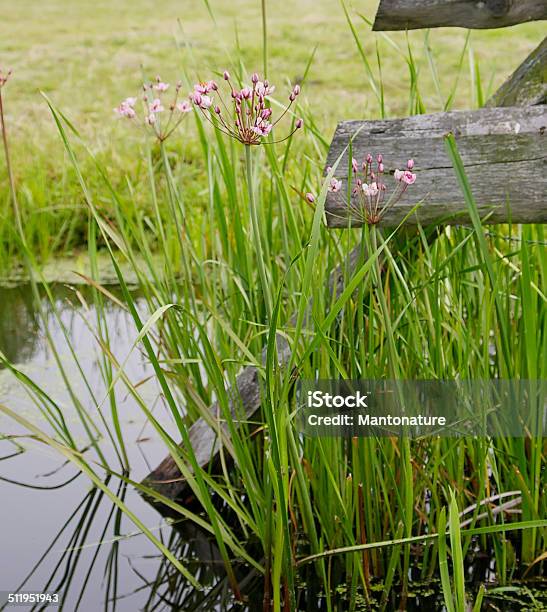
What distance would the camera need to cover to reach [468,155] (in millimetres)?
1595

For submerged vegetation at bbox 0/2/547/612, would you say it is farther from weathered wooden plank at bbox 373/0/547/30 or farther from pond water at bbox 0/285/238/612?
weathered wooden plank at bbox 373/0/547/30

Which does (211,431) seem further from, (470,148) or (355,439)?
(470,148)

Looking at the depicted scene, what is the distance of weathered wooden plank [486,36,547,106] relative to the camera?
1664mm

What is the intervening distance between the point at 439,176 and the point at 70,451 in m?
0.82

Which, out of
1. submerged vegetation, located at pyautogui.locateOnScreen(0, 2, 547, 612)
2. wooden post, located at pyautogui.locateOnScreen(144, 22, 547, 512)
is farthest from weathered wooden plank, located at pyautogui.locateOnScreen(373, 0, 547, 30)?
submerged vegetation, located at pyautogui.locateOnScreen(0, 2, 547, 612)

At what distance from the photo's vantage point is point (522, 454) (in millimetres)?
1723

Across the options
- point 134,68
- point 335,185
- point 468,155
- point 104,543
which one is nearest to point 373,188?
point 335,185

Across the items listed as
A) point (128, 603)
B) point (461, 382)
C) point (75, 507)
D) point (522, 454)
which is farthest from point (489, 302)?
point (75, 507)

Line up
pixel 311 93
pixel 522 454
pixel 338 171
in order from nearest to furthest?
1. pixel 338 171
2. pixel 522 454
3. pixel 311 93

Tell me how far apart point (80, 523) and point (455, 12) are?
1524 millimetres

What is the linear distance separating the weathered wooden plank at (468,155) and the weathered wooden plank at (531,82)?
0.33 ft

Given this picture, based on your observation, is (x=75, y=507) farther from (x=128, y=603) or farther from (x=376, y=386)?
(x=376, y=386)

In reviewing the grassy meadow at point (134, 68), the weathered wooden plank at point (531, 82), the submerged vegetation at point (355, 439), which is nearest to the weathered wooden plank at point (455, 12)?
the weathered wooden plank at point (531, 82)

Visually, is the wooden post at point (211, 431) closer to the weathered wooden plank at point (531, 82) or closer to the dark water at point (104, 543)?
the dark water at point (104, 543)
